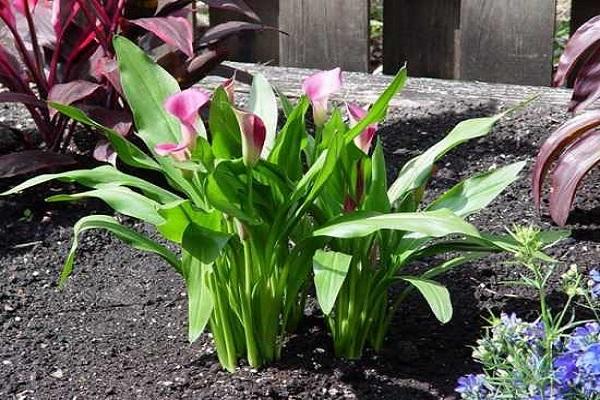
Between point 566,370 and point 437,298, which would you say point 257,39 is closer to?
point 437,298

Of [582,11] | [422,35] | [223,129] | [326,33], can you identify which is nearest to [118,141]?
[223,129]

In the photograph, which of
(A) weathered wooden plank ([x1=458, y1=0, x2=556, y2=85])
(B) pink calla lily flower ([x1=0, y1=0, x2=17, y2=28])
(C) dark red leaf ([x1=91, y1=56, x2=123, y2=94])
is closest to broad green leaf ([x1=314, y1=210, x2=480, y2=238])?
(C) dark red leaf ([x1=91, y1=56, x2=123, y2=94])

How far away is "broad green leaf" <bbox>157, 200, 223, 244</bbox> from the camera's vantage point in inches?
94.2

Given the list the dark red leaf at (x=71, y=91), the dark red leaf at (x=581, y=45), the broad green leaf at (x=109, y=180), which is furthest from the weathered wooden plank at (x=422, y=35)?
the broad green leaf at (x=109, y=180)

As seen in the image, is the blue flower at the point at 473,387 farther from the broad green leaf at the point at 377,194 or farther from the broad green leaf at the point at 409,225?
the broad green leaf at the point at 377,194

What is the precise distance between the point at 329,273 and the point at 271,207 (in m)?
0.21

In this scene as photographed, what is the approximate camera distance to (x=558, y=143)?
3115mm

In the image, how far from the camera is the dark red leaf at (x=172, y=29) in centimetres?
317

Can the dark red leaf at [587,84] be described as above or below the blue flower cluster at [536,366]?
above

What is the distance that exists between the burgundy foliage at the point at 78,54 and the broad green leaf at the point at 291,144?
2.64ft

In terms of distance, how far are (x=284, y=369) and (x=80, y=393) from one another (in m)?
0.43

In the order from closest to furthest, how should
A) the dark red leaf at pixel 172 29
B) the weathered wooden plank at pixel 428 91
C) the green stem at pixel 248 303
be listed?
1. the green stem at pixel 248 303
2. the dark red leaf at pixel 172 29
3. the weathered wooden plank at pixel 428 91

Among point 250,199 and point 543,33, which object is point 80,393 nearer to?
point 250,199

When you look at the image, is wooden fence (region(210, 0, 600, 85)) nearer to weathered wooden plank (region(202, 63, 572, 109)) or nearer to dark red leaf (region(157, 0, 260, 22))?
weathered wooden plank (region(202, 63, 572, 109))
